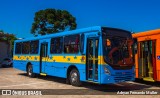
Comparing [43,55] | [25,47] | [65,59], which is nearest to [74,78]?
[65,59]

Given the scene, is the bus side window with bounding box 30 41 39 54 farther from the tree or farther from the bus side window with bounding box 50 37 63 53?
the tree

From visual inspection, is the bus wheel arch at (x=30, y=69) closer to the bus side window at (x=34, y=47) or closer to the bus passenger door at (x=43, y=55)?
the bus side window at (x=34, y=47)

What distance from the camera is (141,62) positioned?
52.2 ft

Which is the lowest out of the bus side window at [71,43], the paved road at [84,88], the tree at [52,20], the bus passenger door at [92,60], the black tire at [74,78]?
the paved road at [84,88]

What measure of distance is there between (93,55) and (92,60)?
0.25m

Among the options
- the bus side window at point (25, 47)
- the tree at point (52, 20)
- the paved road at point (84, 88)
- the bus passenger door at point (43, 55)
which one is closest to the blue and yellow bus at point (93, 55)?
the paved road at point (84, 88)

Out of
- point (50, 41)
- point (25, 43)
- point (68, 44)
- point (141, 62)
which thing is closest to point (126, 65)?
point (141, 62)

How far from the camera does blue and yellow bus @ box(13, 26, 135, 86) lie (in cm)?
1306

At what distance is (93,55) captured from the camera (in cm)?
1361

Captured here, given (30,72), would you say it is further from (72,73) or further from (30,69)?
(72,73)

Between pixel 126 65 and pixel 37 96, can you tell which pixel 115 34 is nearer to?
pixel 126 65

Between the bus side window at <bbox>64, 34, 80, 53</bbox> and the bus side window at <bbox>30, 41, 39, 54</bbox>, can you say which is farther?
the bus side window at <bbox>30, 41, 39, 54</bbox>

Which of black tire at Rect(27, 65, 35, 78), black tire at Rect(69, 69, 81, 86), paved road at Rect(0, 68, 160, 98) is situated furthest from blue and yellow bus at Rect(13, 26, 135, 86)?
black tire at Rect(27, 65, 35, 78)

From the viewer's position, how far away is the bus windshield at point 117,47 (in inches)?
517
